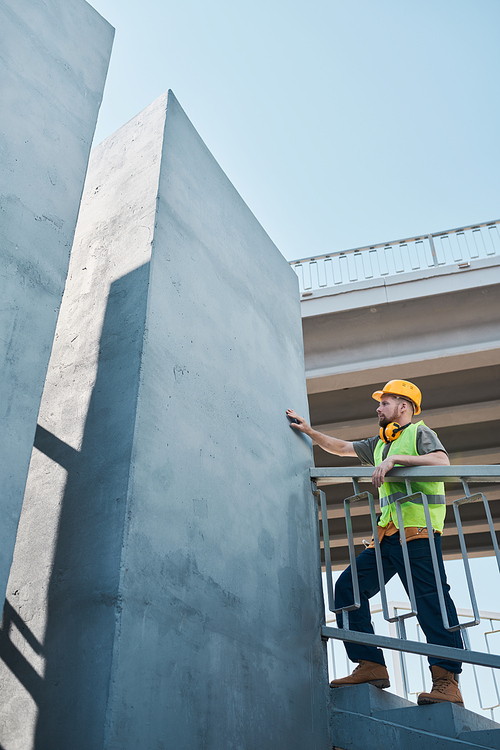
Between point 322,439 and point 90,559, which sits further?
point 322,439

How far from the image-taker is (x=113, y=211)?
414cm

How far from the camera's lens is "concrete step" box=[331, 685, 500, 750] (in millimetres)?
3306

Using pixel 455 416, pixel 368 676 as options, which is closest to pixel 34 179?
pixel 368 676

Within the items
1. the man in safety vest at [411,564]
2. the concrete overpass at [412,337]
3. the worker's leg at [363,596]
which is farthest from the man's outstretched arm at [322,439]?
the concrete overpass at [412,337]

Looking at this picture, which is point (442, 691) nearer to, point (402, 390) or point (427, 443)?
point (427, 443)

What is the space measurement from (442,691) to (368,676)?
1.76 ft

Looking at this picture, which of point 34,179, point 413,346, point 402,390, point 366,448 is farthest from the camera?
point 413,346

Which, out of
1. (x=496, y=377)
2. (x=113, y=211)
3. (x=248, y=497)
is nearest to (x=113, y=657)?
(x=248, y=497)

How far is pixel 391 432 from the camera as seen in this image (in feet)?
A: 15.4

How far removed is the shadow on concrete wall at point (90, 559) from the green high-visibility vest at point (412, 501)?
1.96 m

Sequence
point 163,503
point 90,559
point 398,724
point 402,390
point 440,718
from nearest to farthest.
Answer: point 90,559, point 163,503, point 440,718, point 398,724, point 402,390

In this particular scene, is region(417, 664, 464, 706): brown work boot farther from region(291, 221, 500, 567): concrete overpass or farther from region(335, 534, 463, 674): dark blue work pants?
region(291, 221, 500, 567): concrete overpass

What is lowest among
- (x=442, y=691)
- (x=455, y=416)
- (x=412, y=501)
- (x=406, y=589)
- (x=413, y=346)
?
(x=442, y=691)

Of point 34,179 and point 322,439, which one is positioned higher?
point 34,179
